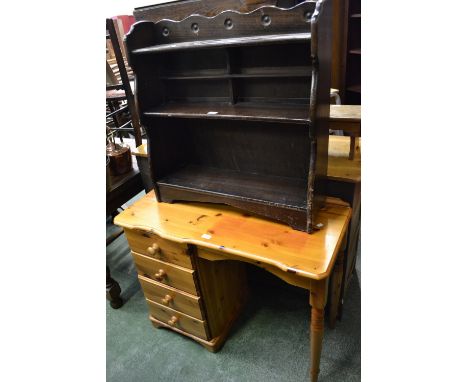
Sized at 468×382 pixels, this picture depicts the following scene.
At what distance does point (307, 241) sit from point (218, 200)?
407 mm

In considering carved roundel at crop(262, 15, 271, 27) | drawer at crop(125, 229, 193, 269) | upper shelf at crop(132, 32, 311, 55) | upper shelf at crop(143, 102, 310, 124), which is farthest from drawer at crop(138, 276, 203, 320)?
carved roundel at crop(262, 15, 271, 27)

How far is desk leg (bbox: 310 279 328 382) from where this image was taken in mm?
1056

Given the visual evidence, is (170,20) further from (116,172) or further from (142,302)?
(142,302)

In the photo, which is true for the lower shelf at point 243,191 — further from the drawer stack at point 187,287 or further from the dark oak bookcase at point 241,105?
the drawer stack at point 187,287

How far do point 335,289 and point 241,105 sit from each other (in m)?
1.02

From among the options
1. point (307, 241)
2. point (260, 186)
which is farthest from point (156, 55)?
point (307, 241)

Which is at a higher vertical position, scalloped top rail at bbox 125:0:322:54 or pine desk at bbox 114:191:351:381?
scalloped top rail at bbox 125:0:322:54

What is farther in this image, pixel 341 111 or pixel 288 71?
pixel 341 111

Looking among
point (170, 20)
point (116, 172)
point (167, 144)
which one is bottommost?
point (116, 172)

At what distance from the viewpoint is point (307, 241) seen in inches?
43.4

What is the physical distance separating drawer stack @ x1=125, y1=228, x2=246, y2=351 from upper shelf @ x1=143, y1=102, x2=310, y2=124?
52 centimetres

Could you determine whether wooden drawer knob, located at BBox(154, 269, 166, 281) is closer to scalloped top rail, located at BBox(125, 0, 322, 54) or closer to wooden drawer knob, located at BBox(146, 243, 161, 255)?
wooden drawer knob, located at BBox(146, 243, 161, 255)

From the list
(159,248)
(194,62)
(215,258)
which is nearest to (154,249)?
(159,248)

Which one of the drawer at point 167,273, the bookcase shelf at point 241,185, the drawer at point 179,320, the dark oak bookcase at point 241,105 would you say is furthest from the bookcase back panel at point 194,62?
the drawer at point 179,320
